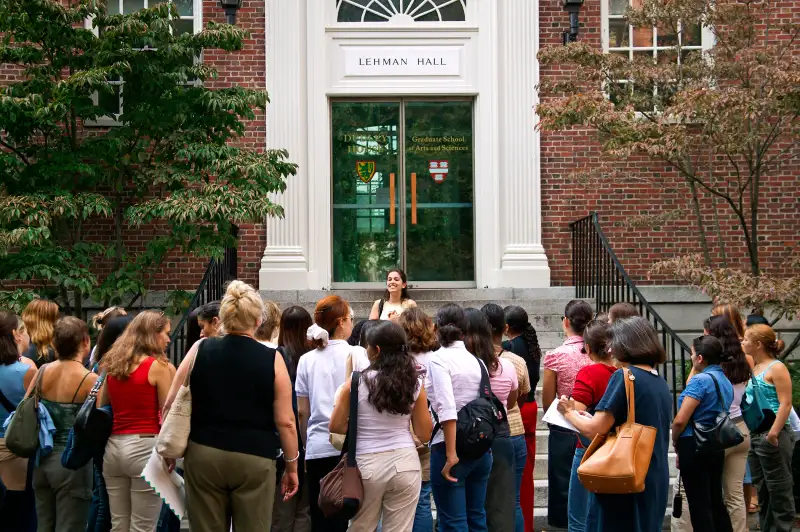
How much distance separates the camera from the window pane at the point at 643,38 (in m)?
12.9

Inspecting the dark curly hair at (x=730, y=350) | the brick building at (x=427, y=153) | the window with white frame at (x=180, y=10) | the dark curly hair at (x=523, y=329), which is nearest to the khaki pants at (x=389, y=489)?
the dark curly hair at (x=523, y=329)

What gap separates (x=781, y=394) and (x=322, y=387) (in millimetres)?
3500

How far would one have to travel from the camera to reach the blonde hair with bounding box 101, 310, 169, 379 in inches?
225

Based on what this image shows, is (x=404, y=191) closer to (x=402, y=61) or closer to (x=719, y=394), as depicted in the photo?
(x=402, y=61)

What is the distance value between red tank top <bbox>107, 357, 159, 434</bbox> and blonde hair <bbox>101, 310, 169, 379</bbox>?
0.17ft

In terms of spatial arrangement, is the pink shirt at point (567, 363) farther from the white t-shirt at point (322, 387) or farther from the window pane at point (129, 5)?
the window pane at point (129, 5)

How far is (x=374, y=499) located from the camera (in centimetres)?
522

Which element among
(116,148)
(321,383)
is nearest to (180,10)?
(116,148)

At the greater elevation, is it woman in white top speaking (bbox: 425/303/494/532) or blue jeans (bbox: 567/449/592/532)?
woman in white top speaking (bbox: 425/303/494/532)

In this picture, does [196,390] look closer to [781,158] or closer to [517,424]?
[517,424]

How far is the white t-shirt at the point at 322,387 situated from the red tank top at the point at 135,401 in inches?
34.6

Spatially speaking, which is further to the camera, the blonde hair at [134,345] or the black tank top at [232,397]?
the blonde hair at [134,345]

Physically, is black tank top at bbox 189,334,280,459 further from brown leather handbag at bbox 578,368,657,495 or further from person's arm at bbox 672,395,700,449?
person's arm at bbox 672,395,700,449

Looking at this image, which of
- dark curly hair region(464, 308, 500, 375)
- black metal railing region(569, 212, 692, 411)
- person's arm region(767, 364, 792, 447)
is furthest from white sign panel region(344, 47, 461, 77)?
→ dark curly hair region(464, 308, 500, 375)
